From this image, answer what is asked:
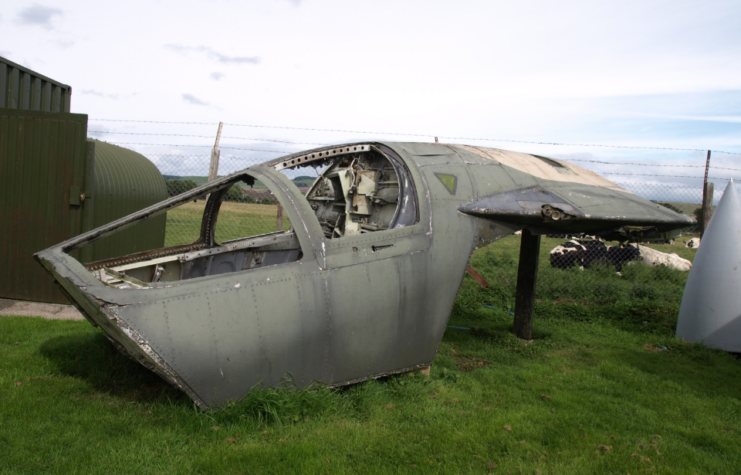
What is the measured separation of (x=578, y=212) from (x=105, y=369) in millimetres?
5126

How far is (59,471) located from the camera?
128 inches

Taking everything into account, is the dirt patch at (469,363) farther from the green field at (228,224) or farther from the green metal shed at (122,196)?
the green metal shed at (122,196)

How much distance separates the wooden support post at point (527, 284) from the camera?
22.8 feet

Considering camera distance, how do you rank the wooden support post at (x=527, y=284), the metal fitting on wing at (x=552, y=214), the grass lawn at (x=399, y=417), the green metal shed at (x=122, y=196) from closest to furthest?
1. the grass lawn at (x=399, y=417)
2. the metal fitting on wing at (x=552, y=214)
3. the wooden support post at (x=527, y=284)
4. the green metal shed at (x=122, y=196)

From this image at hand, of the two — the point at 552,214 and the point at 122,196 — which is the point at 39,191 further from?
the point at 552,214

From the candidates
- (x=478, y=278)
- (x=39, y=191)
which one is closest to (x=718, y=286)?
(x=478, y=278)

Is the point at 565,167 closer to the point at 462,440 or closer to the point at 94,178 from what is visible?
the point at 462,440

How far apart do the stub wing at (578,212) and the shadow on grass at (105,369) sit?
3.45 meters

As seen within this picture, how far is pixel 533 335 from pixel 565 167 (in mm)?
2480

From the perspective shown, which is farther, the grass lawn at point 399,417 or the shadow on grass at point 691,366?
the shadow on grass at point 691,366

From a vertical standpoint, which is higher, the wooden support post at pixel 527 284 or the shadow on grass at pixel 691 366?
the wooden support post at pixel 527 284

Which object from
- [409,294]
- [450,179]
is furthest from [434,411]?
[450,179]

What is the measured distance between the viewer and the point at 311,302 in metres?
4.07

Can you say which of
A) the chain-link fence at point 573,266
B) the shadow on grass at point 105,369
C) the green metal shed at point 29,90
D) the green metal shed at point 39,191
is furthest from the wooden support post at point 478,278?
the green metal shed at point 29,90
